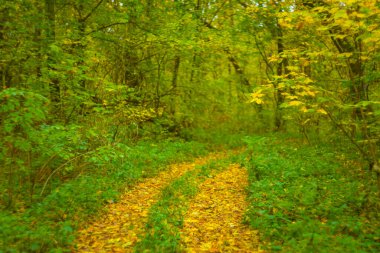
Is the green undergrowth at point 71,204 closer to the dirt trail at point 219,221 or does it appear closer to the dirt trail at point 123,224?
the dirt trail at point 123,224

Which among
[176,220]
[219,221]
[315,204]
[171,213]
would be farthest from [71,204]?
[315,204]

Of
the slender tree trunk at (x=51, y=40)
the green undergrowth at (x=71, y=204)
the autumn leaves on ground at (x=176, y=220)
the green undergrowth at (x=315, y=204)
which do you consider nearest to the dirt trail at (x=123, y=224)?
the autumn leaves on ground at (x=176, y=220)

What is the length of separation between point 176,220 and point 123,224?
113 cm

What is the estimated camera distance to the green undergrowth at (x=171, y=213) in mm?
4945

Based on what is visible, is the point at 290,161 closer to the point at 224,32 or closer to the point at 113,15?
the point at 224,32

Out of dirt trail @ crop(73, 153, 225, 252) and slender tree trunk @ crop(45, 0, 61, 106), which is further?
slender tree trunk @ crop(45, 0, 61, 106)

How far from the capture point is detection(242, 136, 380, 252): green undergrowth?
4.54 metres

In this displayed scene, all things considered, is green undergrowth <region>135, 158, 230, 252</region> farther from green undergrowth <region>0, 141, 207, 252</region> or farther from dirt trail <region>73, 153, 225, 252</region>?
green undergrowth <region>0, 141, 207, 252</region>

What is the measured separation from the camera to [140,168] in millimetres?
9883

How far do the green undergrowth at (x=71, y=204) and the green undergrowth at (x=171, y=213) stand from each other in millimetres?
1244

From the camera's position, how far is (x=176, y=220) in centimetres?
605

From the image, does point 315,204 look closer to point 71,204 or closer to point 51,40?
point 71,204

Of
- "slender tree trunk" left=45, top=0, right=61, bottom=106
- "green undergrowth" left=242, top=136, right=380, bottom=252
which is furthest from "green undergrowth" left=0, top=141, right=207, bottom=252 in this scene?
"green undergrowth" left=242, top=136, right=380, bottom=252

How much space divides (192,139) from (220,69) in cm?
781
